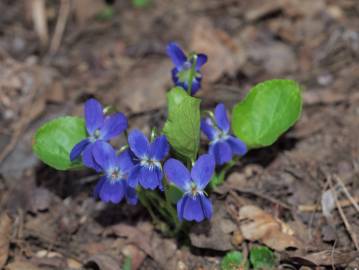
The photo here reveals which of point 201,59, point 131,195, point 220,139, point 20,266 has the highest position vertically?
point 201,59

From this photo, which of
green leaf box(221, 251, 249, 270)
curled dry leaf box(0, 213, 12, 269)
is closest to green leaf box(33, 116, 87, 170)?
curled dry leaf box(0, 213, 12, 269)

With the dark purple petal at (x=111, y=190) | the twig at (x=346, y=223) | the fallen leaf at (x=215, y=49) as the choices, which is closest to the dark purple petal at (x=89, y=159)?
the dark purple petal at (x=111, y=190)

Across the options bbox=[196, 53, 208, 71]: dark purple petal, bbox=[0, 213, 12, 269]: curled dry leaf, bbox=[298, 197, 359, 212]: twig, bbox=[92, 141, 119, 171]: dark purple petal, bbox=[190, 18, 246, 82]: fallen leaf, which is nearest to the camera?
bbox=[92, 141, 119, 171]: dark purple petal

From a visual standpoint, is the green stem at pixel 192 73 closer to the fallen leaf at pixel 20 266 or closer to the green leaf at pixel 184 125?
the green leaf at pixel 184 125

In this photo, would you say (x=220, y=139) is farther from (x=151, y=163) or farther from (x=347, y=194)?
(x=347, y=194)

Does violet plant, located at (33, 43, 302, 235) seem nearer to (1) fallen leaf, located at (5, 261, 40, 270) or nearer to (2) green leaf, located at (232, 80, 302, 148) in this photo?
(2) green leaf, located at (232, 80, 302, 148)

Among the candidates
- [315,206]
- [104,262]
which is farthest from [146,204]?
[315,206]

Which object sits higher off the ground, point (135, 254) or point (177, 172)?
point (177, 172)
